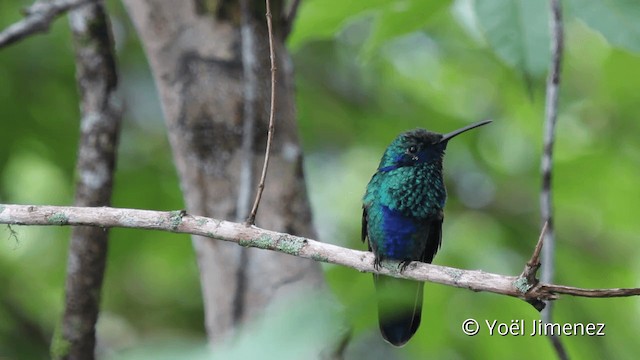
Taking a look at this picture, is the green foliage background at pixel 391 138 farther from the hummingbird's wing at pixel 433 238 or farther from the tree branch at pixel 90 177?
the tree branch at pixel 90 177

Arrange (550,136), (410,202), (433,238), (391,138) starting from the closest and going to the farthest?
(550,136)
(410,202)
(433,238)
(391,138)

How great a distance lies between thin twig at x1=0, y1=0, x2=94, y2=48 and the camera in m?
2.79

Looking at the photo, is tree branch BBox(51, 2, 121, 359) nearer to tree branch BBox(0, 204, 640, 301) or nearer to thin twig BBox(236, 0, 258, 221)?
thin twig BBox(236, 0, 258, 221)

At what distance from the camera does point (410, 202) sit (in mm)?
3107

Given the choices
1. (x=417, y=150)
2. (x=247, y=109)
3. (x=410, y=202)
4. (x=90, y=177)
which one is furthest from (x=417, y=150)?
(x=90, y=177)

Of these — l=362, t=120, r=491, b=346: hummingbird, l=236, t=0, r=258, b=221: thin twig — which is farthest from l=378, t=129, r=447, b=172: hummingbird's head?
l=236, t=0, r=258, b=221: thin twig

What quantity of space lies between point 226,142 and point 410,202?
0.77 meters

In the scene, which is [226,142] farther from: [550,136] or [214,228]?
[550,136]

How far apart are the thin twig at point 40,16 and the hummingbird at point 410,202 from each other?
1334 mm

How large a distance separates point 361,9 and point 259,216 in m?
0.86

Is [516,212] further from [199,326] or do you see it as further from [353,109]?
[199,326]

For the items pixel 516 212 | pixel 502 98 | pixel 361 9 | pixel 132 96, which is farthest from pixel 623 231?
pixel 132 96

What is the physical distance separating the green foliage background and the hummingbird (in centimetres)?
23

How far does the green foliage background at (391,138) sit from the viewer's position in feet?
10.6
